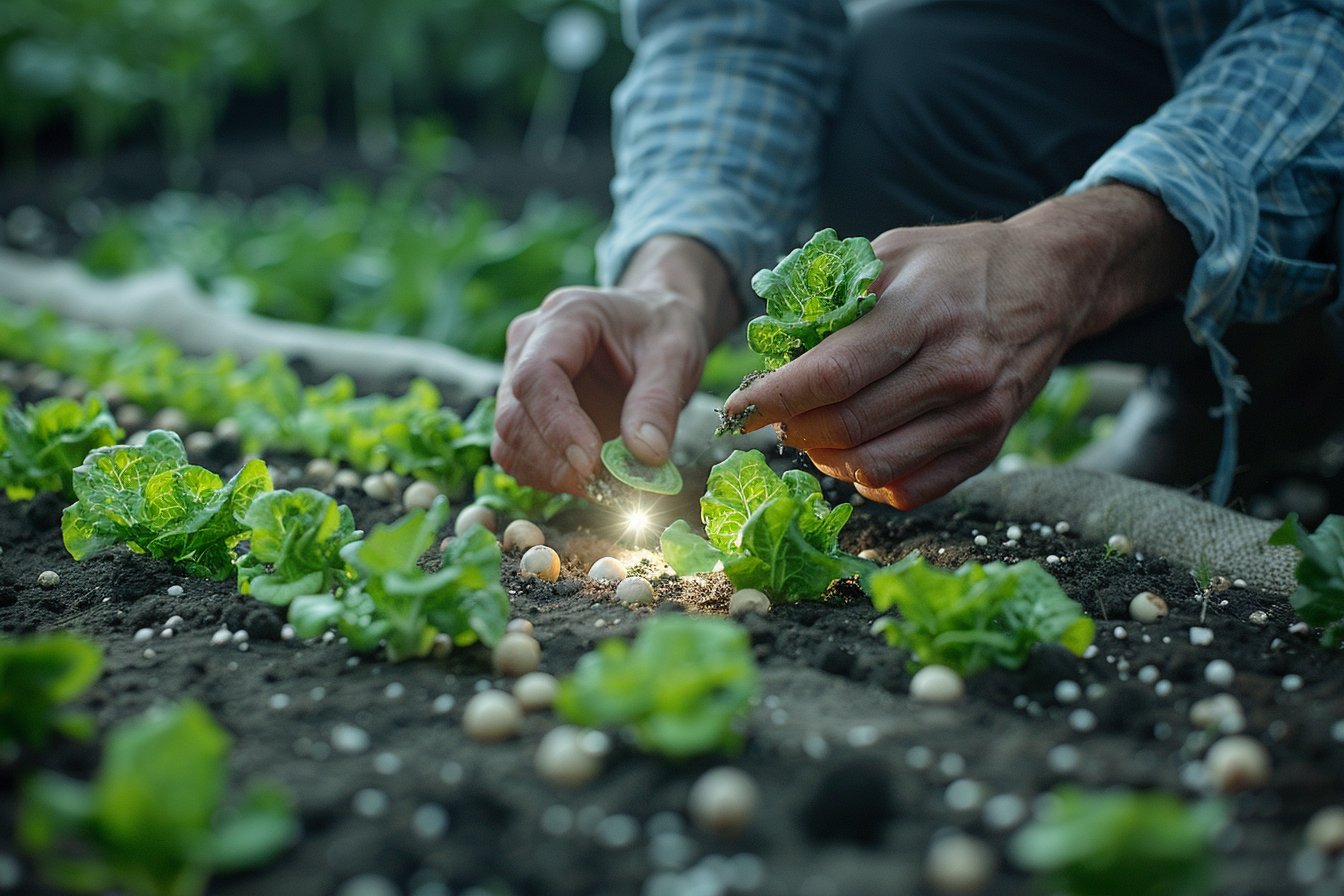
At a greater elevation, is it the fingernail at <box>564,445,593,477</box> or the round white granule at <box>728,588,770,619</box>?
the fingernail at <box>564,445,593,477</box>

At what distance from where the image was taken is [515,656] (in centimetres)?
133

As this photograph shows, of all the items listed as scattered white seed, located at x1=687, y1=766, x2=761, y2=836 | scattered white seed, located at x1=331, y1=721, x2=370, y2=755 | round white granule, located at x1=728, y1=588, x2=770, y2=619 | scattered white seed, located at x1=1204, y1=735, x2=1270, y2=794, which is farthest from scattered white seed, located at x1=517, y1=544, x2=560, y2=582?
scattered white seed, located at x1=1204, y1=735, x2=1270, y2=794

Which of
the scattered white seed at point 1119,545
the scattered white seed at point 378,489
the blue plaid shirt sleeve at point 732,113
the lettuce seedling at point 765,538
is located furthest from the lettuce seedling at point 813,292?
the scattered white seed at point 378,489

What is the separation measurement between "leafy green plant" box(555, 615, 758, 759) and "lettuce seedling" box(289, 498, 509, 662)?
272 millimetres

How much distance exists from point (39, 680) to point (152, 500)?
2.19 ft

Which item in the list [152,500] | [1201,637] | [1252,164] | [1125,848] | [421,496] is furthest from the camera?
[421,496]

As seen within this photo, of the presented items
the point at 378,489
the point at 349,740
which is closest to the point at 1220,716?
the point at 349,740

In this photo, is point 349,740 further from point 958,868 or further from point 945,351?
point 945,351

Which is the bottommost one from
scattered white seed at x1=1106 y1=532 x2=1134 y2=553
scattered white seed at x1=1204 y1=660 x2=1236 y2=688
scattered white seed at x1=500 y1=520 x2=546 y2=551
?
scattered white seed at x1=1106 y1=532 x2=1134 y2=553

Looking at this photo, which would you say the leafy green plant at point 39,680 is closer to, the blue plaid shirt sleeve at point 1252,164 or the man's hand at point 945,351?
the man's hand at point 945,351

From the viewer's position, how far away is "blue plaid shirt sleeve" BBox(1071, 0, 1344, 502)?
1807mm

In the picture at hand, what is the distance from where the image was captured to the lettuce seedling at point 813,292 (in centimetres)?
151

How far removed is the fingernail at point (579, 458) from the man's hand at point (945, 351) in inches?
11.4

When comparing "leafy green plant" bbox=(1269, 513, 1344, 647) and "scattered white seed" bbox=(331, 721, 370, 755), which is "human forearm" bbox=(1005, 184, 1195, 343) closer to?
"leafy green plant" bbox=(1269, 513, 1344, 647)
